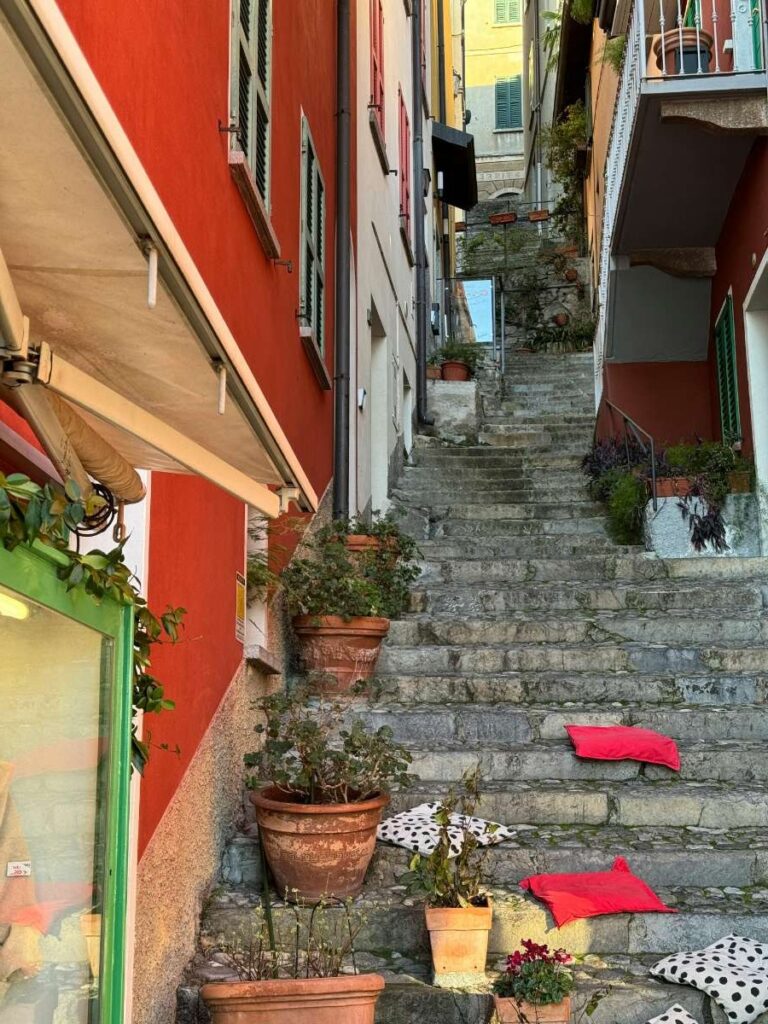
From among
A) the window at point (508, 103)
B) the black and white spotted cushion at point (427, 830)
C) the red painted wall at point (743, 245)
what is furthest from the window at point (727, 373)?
the window at point (508, 103)

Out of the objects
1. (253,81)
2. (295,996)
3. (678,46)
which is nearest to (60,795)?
(295,996)

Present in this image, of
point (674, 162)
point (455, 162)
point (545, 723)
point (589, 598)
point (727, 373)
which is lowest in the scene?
point (545, 723)

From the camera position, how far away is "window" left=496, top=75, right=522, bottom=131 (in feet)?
100

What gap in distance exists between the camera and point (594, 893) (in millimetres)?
4023

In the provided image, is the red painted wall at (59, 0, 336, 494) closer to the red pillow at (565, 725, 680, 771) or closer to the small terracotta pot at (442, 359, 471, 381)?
the red pillow at (565, 725, 680, 771)

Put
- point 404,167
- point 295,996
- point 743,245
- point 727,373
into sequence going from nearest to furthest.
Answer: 1. point 295,996
2. point 743,245
3. point 727,373
4. point 404,167

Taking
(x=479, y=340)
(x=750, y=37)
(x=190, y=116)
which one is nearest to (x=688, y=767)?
(x=190, y=116)

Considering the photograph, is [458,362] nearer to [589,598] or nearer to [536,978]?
[589,598]

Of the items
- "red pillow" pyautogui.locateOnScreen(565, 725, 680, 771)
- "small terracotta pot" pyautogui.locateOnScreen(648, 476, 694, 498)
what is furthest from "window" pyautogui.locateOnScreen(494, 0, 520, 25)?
"red pillow" pyautogui.locateOnScreen(565, 725, 680, 771)

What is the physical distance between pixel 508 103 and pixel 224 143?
93.0 feet

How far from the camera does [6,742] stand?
211cm

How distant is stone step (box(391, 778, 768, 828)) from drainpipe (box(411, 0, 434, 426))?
837cm

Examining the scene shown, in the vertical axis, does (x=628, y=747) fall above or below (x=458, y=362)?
below

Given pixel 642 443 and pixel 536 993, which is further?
pixel 642 443
